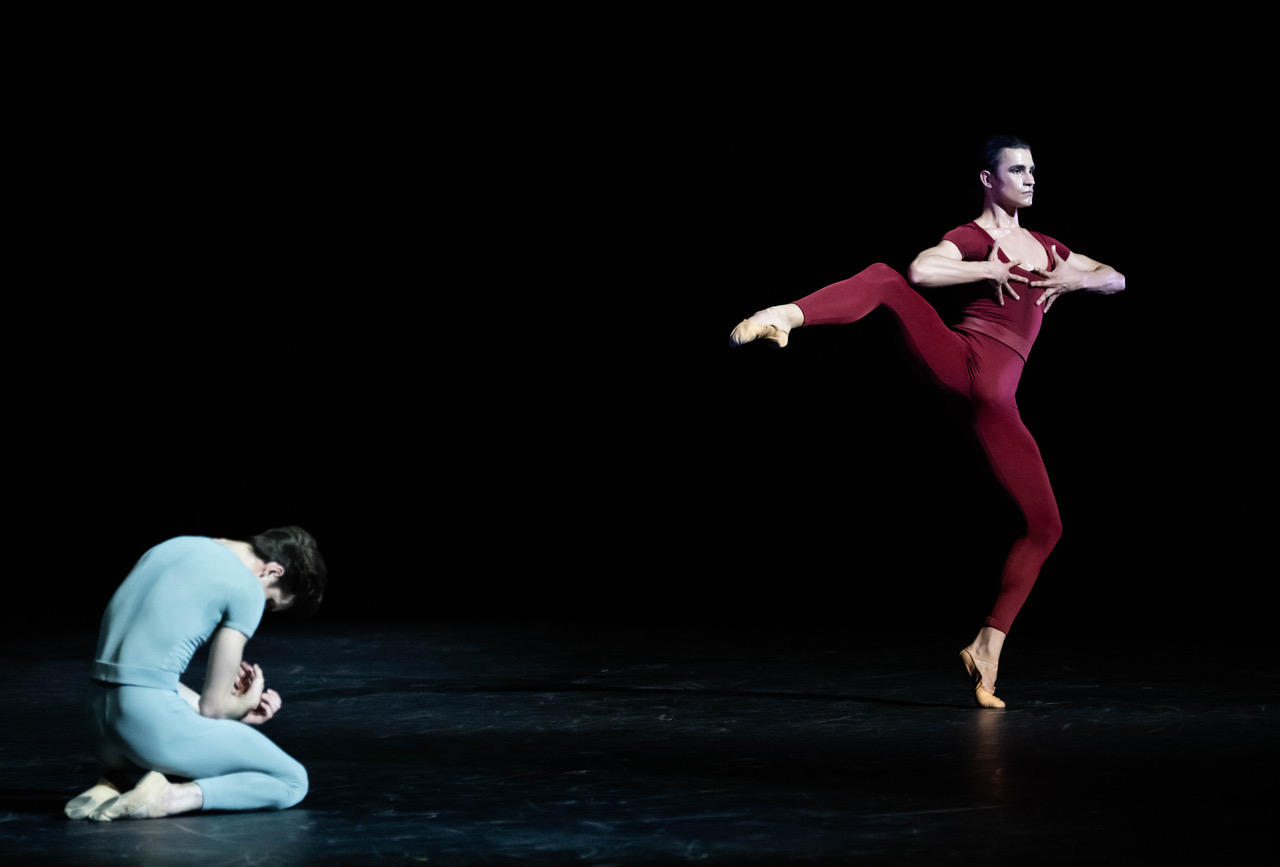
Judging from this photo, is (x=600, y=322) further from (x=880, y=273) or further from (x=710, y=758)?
(x=710, y=758)

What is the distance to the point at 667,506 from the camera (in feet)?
28.3

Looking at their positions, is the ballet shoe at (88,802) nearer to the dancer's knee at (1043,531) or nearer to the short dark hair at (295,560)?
the short dark hair at (295,560)

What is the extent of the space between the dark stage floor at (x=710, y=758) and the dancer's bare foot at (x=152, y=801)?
31mm

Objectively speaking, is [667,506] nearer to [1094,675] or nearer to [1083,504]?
[1083,504]

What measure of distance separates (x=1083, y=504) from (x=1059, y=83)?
7.20 feet

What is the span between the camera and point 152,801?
9.23 feet

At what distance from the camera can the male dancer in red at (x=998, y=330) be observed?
4.28 m

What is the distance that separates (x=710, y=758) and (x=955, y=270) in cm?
154

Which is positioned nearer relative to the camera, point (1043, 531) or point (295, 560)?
point (295, 560)

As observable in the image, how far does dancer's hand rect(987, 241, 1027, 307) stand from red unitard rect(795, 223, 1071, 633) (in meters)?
0.02

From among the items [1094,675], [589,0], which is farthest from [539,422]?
[1094,675]

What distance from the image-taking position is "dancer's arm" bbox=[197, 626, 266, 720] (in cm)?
274

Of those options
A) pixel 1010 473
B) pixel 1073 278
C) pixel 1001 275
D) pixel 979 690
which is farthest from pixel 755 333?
pixel 979 690

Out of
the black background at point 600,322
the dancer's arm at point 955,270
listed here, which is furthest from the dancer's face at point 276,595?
the black background at point 600,322
